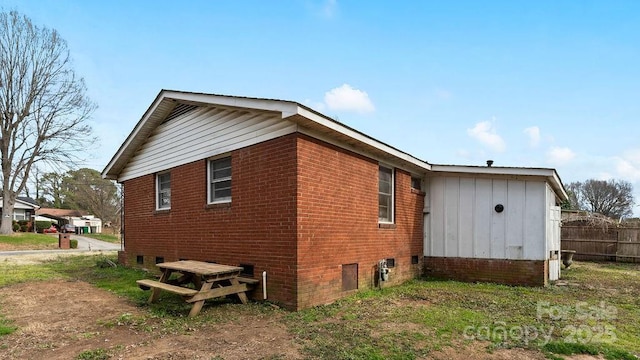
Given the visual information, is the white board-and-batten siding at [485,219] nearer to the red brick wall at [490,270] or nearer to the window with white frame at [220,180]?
the red brick wall at [490,270]

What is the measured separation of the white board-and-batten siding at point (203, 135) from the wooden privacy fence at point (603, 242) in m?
17.7

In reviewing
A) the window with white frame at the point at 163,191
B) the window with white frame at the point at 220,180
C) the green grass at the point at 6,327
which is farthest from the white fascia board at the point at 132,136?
the green grass at the point at 6,327

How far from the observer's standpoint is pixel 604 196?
63.6 m

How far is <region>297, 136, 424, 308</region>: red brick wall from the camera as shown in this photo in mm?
6824

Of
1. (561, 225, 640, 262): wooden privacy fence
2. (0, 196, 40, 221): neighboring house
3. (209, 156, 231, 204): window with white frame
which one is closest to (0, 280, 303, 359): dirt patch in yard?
(209, 156, 231, 204): window with white frame

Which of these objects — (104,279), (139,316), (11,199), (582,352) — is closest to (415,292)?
(582,352)

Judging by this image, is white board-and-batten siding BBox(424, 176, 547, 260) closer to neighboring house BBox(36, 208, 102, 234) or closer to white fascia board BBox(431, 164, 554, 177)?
white fascia board BBox(431, 164, 554, 177)

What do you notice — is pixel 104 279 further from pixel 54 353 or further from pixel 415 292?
pixel 415 292

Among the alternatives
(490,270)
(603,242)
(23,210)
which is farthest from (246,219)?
(23,210)

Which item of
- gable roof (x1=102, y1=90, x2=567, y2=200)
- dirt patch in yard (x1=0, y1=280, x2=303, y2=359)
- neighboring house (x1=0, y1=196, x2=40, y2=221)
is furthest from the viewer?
neighboring house (x1=0, y1=196, x2=40, y2=221)

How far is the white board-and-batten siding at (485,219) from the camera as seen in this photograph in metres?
9.98

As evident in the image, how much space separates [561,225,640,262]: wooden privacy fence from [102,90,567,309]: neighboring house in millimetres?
7253

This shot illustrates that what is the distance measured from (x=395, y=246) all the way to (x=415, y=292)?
1463 mm

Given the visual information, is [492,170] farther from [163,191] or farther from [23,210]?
[23,210]
